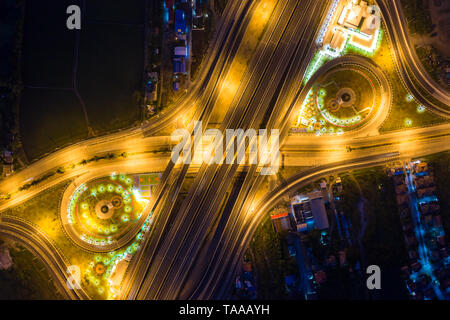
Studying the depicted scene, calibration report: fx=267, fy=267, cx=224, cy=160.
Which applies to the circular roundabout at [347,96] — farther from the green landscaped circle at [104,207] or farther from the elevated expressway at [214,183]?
the green landscaped circle at [104,207]

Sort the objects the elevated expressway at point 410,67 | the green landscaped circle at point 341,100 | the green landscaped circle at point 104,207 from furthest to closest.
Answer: the green landscaped circle at point 104,207 → the green landscaped circle at point 341,100 → the elevated expressway at point 410,67

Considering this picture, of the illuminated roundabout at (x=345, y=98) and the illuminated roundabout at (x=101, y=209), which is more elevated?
the illuminated roundabout at (x=345, y=98)

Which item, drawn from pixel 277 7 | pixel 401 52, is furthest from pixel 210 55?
pixel 401 52

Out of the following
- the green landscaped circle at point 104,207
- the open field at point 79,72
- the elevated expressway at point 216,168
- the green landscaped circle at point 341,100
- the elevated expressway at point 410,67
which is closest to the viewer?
the elevated expressway at point 216,168

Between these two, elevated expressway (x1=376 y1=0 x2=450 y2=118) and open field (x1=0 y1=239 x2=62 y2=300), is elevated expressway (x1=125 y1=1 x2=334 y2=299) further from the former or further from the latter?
open field (x1=0 y1=239 x2=62 y2=300)

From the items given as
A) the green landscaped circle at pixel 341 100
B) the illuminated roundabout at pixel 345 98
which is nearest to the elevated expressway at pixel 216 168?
the illuminated roundabout at pixel 345 98

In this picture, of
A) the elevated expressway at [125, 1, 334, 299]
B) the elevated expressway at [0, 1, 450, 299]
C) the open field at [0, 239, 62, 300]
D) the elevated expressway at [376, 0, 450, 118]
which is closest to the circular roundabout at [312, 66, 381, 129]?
the elevated expressway at [0, 1, 450, 299]
